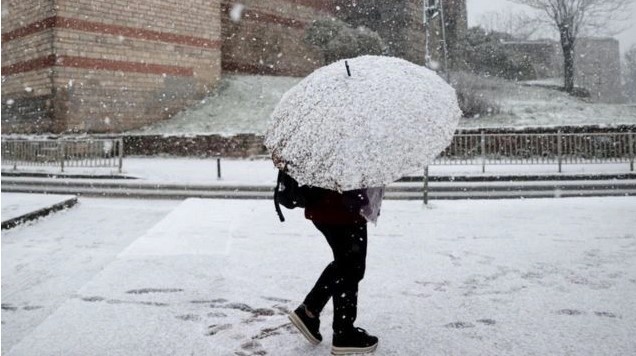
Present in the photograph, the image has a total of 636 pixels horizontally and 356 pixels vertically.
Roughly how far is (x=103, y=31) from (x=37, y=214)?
13.9 meters

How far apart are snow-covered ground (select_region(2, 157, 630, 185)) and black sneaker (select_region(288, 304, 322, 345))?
27.8 ft

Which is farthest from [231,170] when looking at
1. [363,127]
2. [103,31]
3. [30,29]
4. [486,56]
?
[486,56]

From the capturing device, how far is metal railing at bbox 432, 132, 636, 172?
13.7m

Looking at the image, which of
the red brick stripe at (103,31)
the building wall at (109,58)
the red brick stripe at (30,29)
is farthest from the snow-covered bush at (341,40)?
the red brick stripe at (30,29)

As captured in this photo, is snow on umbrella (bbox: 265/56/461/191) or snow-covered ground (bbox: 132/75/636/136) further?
snow-covered ground (bbox: 132/75/636/136)

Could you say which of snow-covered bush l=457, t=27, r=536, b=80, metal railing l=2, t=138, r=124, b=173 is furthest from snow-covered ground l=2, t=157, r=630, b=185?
snow-covered bush l=457, t=27, r=536, b=80

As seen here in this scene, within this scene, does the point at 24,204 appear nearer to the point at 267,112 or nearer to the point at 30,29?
the point at 267,112

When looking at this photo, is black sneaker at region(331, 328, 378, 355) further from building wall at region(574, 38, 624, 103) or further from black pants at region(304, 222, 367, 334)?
building wall at region(574, 38, 624, 103)

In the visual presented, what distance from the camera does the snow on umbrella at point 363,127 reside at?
2424 mm

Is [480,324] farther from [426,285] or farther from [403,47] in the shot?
[403,47]

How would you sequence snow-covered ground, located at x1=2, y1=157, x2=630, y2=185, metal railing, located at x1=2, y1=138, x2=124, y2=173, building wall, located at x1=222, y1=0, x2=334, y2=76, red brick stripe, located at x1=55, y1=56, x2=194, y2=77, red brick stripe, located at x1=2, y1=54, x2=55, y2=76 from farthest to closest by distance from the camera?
building wall, located at x1=222, y1=0, x2=334, y2=76
red brick stripe, located at x1=55, y1=56, x2=194, y2=77
red brick stripe, located at x1=2, y1=54, x2=55, y2=76
metal railing, located at x1=2, y1=138, x2=124, y2=173
snow-covered ground, located at x1=2, y1=157, x2=630, y2=185

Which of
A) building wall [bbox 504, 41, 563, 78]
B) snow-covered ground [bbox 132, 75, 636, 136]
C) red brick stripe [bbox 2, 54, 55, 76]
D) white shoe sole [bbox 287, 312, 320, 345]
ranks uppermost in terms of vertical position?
building wall [bbox 504, 41, 563, 78]

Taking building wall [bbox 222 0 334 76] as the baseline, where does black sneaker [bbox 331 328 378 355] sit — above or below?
below

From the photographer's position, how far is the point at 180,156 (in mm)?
18641
